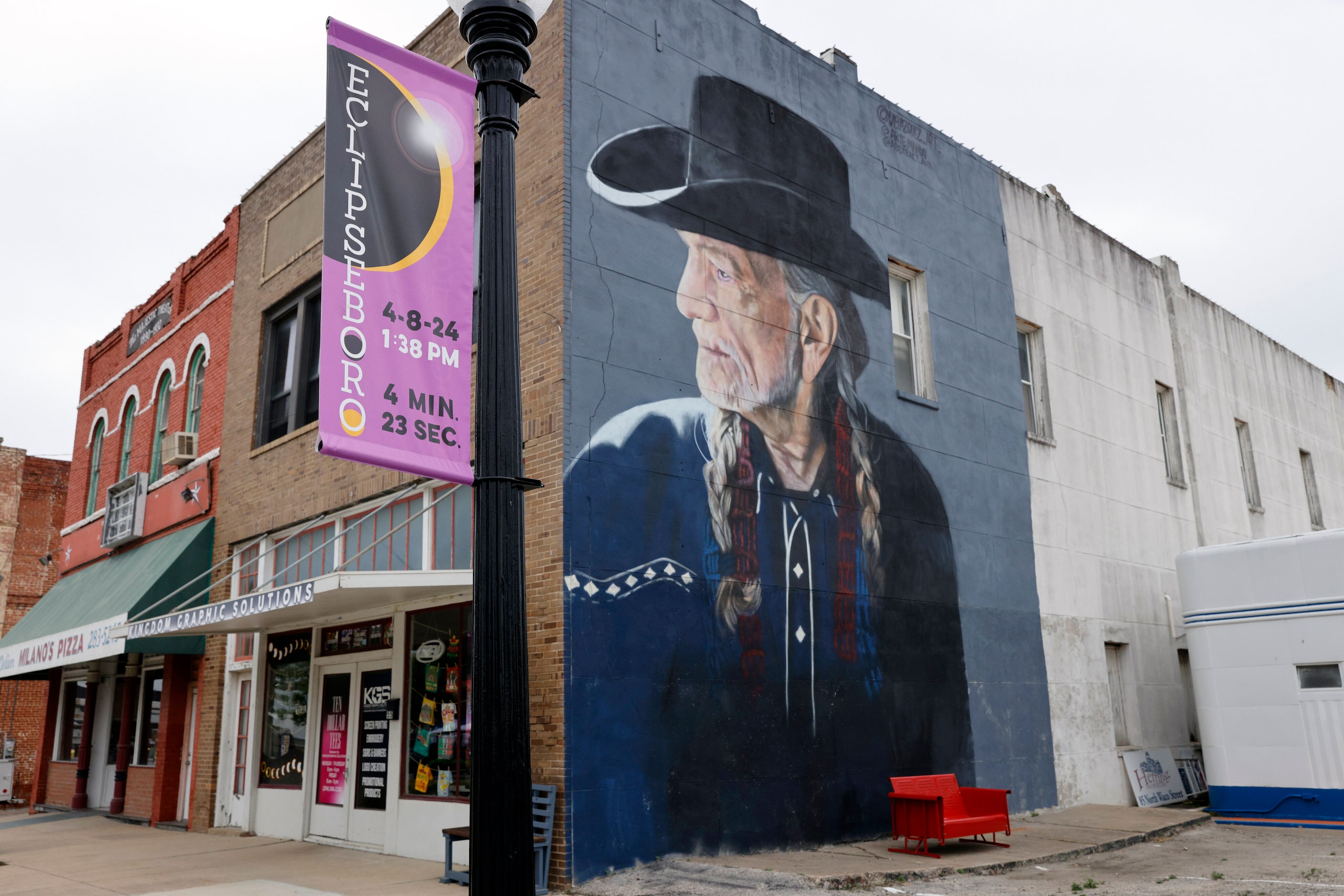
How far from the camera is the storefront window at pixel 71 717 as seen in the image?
72.7 ft

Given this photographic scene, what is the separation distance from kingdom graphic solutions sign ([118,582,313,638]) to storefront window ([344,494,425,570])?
1.19m

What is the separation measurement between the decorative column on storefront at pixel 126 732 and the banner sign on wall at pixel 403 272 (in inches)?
585

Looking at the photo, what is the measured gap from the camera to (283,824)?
13.9 metres

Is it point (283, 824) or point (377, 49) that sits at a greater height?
point (377, 49)

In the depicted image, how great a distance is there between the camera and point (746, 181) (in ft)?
41.9

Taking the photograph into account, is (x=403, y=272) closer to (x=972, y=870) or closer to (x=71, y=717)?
(x=972, y=870)

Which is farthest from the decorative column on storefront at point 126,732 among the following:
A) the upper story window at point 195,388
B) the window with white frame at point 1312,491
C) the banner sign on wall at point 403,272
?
the window with white frame at point 1312,491

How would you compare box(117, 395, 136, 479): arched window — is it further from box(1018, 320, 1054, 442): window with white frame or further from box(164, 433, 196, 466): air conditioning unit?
box(1018, 320, 1054, 442): window with white frame

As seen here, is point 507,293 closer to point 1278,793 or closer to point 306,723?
point 306,723

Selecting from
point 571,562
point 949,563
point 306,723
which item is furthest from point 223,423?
point 949,563

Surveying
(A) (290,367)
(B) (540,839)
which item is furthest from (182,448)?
(B) (540,839)

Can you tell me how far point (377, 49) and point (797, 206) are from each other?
27.8 feet

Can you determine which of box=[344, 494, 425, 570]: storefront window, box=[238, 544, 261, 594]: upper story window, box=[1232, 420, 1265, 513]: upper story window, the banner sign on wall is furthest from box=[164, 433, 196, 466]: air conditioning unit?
box=[1232, 420, 1265, 513]: upper story window

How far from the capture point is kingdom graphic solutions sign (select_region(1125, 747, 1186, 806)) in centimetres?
1598
